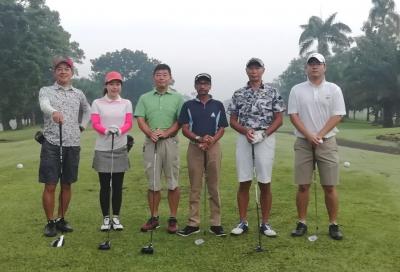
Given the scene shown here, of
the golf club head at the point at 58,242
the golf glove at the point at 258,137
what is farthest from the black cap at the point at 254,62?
the golf club head at the point at 58,242

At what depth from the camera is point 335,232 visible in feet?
21.0

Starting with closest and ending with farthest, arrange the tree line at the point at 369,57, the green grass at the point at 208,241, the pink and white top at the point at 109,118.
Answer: the green grass at the point at 208,241 → the pink and white top at the point at 109,118 → the tree line at the point at 369,57

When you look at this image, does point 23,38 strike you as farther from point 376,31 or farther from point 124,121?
point 376,31

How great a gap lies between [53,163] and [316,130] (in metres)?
3.88

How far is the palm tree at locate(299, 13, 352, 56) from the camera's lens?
229ft

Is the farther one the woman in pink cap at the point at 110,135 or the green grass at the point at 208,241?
the woman in pink cap at the point at 110,135

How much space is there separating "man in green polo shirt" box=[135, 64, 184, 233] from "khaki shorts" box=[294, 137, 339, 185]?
1850mm

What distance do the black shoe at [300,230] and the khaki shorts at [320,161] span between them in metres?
0.62

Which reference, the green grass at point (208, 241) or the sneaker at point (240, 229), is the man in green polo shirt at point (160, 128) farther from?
the sneaker at point (240, 229)

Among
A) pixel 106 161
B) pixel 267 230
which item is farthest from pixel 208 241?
pixel 106 161

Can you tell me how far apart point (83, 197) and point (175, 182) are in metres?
3.48

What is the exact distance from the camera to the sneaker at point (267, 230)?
21.2 ft

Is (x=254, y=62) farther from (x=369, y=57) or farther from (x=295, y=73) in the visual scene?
(x=295, y=73)

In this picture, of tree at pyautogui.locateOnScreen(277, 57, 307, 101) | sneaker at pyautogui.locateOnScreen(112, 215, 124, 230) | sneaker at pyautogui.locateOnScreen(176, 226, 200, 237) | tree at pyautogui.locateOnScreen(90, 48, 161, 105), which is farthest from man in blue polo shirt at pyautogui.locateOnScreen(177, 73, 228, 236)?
tree at pyautogui.locateOnScreen(90, 48, 161, 105)
